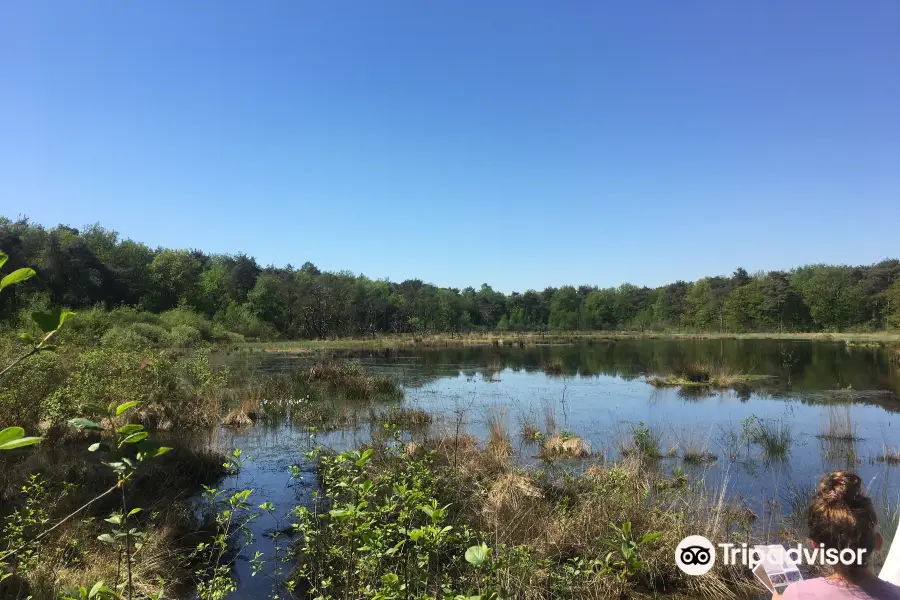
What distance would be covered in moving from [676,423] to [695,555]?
820 cm

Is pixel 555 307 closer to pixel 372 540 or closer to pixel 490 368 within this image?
pixel 490 368

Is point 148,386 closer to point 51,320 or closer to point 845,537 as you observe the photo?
point 51,320

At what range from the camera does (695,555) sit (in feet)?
15.6

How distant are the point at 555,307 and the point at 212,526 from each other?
8030 centimetres

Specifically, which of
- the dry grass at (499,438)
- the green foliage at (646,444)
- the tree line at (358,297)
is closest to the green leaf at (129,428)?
the dry grass at (499,438)

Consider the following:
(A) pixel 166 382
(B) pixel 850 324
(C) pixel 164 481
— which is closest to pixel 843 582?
(C) pixel 164 481

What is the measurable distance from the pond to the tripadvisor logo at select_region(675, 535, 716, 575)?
973 millimetres

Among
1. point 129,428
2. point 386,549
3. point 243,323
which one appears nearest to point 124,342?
point 386,549

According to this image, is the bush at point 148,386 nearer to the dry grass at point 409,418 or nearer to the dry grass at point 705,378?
the dry grass at point 409,418

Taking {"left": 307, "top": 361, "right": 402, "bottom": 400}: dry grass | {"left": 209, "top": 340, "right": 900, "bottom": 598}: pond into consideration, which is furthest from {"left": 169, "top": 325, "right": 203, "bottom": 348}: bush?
{"left": 307, "top": 361, "right": 402, "bottom": 400}: dry grass

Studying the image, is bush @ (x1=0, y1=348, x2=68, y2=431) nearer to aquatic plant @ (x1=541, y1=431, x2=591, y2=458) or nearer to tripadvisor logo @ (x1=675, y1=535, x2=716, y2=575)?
aquatic plant @ (x1=541, y1=431, x2=591, y2=458)

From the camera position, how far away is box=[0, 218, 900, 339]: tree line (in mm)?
42000

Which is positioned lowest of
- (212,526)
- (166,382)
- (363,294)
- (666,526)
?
(212,526)

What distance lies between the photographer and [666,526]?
16.4ft
